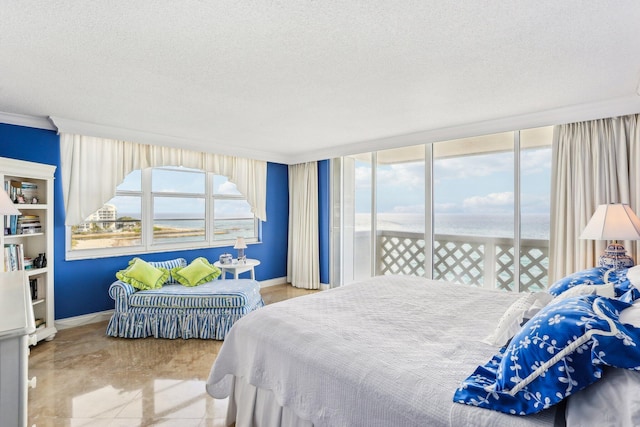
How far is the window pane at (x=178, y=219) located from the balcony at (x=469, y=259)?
8.76 ft

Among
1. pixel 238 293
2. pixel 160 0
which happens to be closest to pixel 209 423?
pixel 238 293

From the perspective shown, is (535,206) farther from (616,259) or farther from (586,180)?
(616,259)

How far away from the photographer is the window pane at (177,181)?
4297 millimetres

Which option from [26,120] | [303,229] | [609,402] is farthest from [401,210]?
[26,120]

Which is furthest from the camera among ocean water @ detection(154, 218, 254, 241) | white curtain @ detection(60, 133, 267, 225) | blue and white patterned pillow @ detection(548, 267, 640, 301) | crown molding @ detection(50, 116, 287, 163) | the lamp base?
ocean water @ detection(154, 218, 254, 241)

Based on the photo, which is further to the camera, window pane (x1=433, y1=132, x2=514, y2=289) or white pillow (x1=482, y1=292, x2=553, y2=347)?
window pane (x1=433, y1=132, x2=514, y2=289)

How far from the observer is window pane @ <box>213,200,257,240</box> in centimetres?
491

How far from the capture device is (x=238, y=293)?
334 cm

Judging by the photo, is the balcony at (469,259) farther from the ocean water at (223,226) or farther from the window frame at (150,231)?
the window frame at (150,231)

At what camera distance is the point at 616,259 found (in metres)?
2.53

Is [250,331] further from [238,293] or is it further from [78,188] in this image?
[78,188]

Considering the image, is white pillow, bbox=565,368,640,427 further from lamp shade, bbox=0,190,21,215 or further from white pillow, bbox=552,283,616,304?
lamp shade, bbox=0,190,21,215

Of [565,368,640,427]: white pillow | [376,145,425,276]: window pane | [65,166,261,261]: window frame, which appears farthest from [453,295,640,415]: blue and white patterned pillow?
[65,166,261,261]: window frame

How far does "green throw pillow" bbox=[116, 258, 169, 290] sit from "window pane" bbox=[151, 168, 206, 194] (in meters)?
1.14
